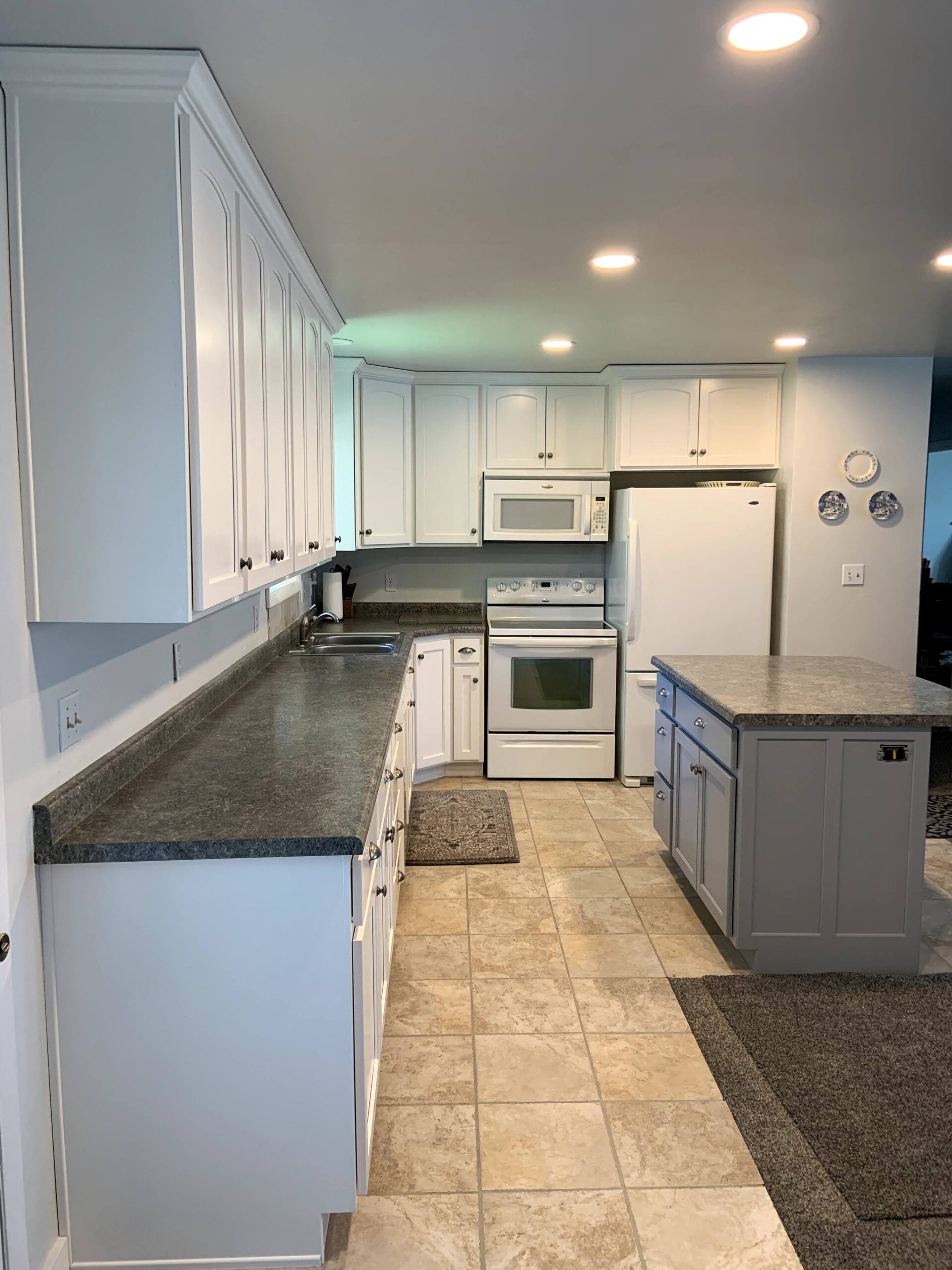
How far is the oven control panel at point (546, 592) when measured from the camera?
5.62m

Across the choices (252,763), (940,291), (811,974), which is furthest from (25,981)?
(940,291)

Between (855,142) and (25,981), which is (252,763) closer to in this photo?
(25,981)

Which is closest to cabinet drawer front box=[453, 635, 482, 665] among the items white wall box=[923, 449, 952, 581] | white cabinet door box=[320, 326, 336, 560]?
white cabinet door box=[320, 326, 336, 560]

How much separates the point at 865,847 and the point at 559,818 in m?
1.82

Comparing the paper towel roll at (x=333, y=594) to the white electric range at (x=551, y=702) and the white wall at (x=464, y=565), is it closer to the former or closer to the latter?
the white wall at (x=464, y=565)

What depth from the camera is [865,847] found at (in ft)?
9.53

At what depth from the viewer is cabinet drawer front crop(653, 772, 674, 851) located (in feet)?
12.3

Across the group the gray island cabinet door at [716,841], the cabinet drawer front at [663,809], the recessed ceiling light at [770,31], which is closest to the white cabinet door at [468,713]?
the cabinet drawer front at [663,809]

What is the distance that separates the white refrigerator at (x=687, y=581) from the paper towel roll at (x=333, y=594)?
5.19ft

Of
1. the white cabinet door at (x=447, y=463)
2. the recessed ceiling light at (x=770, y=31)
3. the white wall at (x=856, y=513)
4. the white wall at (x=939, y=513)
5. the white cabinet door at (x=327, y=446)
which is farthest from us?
the white wall at (x=939, y=513)

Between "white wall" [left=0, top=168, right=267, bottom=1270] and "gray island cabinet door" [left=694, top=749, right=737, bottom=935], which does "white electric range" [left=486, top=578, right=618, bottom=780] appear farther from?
"white wall" [left=0, top=168, right=267, bottom=1270]

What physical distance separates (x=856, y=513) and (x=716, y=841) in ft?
7.90

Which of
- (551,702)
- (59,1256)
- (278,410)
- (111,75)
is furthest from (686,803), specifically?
(111,75)

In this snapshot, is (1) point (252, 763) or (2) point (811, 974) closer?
(1) point (252, 763)
